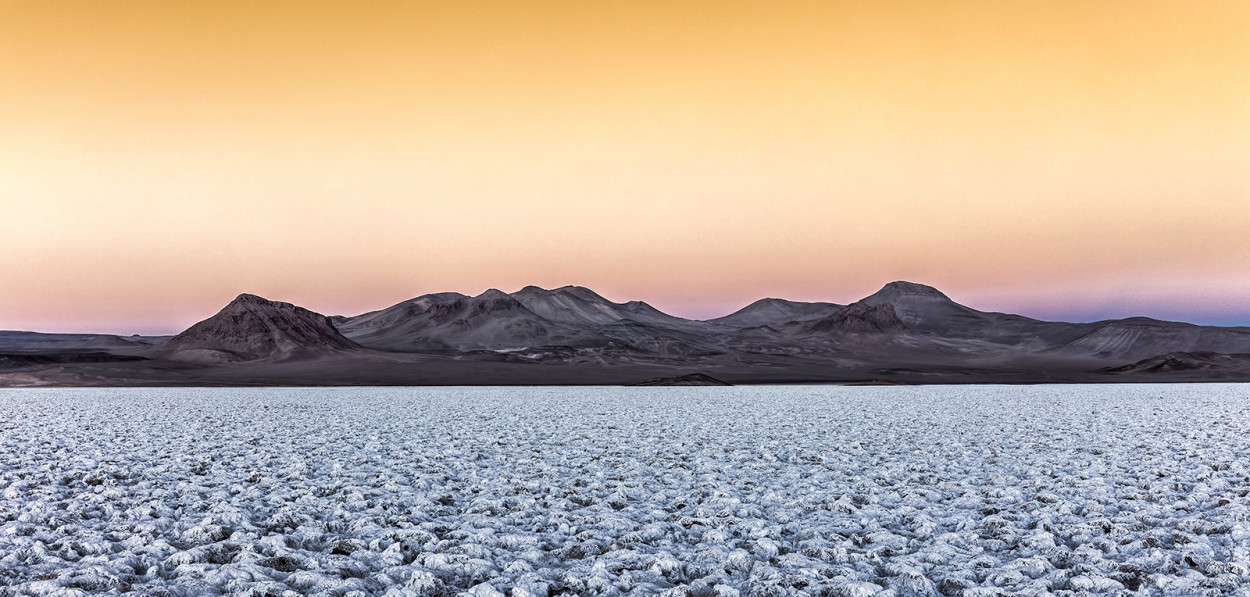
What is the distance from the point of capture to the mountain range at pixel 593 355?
89.3 metres

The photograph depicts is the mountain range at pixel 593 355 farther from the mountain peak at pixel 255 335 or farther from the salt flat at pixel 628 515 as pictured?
the salt flat at pixel 628 515

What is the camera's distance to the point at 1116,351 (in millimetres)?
169625

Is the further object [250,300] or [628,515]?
[250,300]

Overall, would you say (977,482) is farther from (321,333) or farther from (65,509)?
(321,333)

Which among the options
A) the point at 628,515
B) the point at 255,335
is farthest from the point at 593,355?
the point at 628,515

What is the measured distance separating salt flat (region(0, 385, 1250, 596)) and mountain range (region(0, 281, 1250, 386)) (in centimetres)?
6383

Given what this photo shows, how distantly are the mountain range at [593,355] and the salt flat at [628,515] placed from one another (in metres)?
63.8

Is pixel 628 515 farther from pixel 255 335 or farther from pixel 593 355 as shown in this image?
pixel 255 335

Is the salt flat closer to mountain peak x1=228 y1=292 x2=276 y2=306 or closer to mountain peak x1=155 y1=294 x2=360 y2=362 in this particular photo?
mountain peak x1=155 y1=294 x2=360 y2=362

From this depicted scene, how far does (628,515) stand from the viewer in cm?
984

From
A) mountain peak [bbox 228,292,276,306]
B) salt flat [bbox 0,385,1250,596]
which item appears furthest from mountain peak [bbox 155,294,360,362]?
salt flat [bbox 0,385,1250,596]

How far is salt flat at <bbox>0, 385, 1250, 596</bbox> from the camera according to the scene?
7.08 meters

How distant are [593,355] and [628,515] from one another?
4993 inches

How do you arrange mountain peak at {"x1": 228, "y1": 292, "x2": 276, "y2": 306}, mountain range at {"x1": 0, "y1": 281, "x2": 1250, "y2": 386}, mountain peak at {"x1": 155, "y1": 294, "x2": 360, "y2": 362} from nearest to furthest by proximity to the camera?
mountain range at {"x1": 0, "y1": 281, "x2": 1250, "y2": 386} < mountain peak at {"x1": 155, "y1": 294, "x2": 360, "y2": 362} < mountain peak at {"x1": 228, "y1": 292, "x2": 276, "y2": 306}
